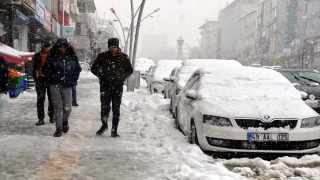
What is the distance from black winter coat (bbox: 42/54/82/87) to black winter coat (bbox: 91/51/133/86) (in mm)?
387

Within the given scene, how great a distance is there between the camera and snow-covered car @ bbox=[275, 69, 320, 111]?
9.90 m

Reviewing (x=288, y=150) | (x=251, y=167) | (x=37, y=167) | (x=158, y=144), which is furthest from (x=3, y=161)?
(x=288, y=150)

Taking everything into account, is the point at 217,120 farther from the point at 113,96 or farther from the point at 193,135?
the point at 113,96

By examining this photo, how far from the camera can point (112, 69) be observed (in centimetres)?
696

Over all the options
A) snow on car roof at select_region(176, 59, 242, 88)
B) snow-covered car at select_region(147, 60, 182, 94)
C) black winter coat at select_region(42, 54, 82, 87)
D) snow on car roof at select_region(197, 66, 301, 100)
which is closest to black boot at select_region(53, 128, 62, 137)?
black winter coat at select_region(42, 54, 82, 87)

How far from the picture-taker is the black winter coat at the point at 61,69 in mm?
6906

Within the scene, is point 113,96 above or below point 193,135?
above

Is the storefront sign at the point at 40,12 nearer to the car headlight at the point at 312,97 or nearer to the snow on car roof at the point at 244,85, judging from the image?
the car headlight at the point at 312,97

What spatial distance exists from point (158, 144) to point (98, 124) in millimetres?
2442

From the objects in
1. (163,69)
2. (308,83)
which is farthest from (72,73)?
(163,69)

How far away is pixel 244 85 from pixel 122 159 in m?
2.63

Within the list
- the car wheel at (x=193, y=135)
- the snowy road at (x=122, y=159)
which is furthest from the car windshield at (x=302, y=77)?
the car wheel at (x=193, y=135)

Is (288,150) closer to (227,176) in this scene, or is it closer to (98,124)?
(227,176)

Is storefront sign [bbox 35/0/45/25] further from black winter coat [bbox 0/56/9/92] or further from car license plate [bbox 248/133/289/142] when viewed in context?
car license plate [bbox 248/133/289/142]
